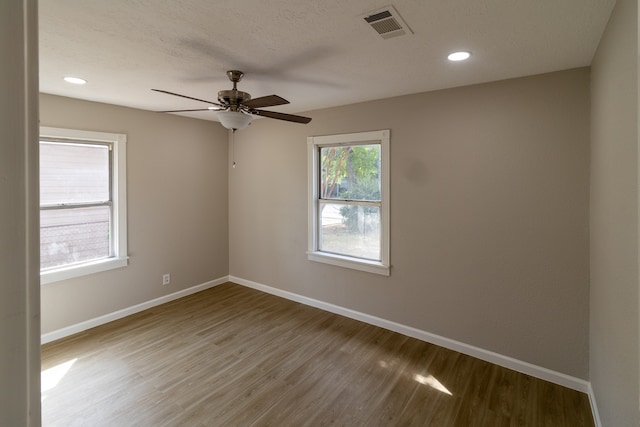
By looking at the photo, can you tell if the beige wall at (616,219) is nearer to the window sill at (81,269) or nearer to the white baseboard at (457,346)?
the white baseboard at (457,346)

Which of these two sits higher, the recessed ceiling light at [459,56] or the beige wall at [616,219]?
the recessed ceiling light at [459,56]

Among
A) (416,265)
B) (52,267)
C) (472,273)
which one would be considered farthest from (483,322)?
(52,267)

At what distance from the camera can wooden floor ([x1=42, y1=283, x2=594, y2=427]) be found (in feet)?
7.69

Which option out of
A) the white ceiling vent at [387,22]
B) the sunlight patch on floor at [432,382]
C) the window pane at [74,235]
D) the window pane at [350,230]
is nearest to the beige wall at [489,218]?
the window pane at [350,230]

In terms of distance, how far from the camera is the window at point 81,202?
133 inches

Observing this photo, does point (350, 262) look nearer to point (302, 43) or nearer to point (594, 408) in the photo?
point (594, 408)

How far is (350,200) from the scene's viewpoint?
399cm

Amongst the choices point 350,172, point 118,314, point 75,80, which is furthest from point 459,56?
point 118,314

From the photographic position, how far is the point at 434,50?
2.25 meters

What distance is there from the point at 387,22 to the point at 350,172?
219cm

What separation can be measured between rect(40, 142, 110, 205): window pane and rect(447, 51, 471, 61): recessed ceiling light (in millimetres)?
3728

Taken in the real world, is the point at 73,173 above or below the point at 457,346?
above

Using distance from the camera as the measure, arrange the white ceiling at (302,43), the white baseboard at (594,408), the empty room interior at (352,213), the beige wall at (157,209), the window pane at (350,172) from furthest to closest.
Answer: the window pane at (350,172), the beige wall at (157,209), the white baseboard at (594,408), the empty room interior at (352,213), the white ceiling at (302,43)

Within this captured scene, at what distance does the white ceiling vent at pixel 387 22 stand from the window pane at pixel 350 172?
175 centimetres
